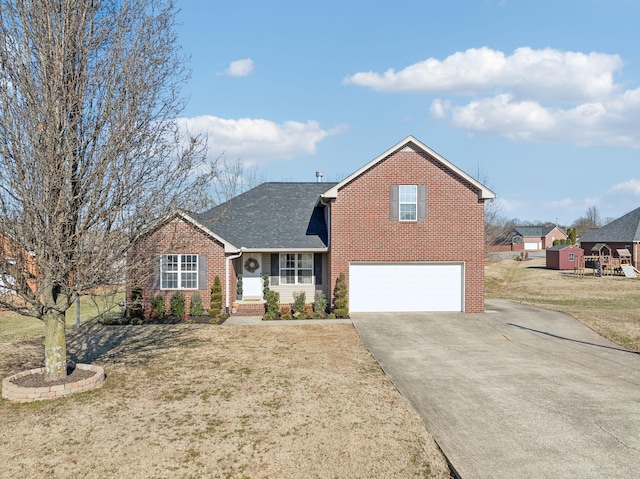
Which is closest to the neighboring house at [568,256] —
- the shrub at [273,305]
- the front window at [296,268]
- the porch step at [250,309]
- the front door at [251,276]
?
the front window at [296,268]

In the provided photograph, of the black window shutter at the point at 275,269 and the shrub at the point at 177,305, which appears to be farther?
the black window shutter at the point at 275,269

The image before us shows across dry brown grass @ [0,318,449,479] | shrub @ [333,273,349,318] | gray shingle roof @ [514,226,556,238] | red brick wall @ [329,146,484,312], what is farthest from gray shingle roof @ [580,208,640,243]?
gray shingle roof @ [514,226,556,238]

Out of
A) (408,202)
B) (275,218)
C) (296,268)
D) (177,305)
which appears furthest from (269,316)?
(408,202)

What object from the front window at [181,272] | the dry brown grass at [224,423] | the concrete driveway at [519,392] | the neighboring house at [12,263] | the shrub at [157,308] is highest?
the neighboring house at [12,263]

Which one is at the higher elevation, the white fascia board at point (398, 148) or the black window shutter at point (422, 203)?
the white fascia board at point (398, 148)

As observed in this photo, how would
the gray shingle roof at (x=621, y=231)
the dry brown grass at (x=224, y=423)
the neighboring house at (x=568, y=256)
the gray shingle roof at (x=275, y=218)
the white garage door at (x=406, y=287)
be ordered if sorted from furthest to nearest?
1. the neighboring house at (x=568, y=256)
2. the gray shingle roof at (x=621, y=231)
3. the gray shingle roof at (x=275, y=218)
4. the white garage door at (x=406, y=287)
5. the dry brown grass at (x=224, y=423)

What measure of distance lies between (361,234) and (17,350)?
12173mm

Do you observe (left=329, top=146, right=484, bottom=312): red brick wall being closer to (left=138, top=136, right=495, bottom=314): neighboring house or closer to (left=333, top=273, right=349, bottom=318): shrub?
(left=138, top=136, right=495, bottom=314): neighboring house

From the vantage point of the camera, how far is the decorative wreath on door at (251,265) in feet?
68.0

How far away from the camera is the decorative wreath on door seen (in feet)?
68.0

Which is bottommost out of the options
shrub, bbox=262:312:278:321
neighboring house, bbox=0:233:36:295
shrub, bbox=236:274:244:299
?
shrub, bbox=262:312:278:321

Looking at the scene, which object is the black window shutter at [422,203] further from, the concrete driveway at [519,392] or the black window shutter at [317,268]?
the black window shutter at [317,268]

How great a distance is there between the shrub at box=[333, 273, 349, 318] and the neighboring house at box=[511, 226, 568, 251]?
7786 centimetres

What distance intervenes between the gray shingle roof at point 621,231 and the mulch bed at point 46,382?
44.2 m
